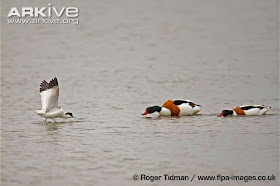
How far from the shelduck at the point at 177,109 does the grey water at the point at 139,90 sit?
→ 0.19 meters

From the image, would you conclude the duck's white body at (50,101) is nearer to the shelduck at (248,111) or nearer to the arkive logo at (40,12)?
the shelduck at (248,111)

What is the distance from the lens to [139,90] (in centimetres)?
1570

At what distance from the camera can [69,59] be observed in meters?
19.6

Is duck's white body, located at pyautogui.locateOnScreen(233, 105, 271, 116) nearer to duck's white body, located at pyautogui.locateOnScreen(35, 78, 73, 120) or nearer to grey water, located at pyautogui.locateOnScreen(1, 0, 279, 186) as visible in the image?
grey water, located at pyautogui.locateOnScreen(1, 0, 279, 186)

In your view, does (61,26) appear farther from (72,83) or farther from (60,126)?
(60,126)

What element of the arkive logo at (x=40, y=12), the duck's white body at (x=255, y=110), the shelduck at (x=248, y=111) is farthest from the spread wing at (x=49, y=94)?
the arkive logo at (x=40, y=12)

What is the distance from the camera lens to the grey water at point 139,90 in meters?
9.59

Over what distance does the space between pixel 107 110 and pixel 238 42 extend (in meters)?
9.01

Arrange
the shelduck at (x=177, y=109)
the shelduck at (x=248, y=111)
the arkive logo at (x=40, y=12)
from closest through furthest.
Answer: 1. the shelduck at (x=248, y=111)
2. the shelduck at (x=177, y=109)
3. the arkive logo at (x=40, y=12)

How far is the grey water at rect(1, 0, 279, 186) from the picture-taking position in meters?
9.59

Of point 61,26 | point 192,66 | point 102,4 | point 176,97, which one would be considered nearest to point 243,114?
point 176,97

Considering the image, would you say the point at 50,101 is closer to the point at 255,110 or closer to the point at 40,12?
the point at 255,110

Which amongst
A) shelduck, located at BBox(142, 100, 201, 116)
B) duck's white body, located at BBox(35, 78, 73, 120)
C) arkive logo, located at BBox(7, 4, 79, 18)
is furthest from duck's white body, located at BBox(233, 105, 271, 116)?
arkive logo, located at BBox(7, 4, 79, 18)

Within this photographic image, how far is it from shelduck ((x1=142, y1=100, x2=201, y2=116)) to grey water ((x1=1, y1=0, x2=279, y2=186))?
19 cm
